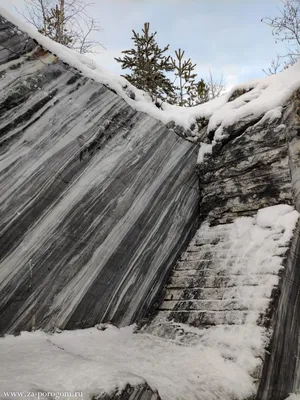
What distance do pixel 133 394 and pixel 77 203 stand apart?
95.4 inches

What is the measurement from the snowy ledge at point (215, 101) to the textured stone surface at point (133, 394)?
4.08 metres

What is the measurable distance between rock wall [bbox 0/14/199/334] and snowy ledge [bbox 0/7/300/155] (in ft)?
0.62

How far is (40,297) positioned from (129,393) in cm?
178

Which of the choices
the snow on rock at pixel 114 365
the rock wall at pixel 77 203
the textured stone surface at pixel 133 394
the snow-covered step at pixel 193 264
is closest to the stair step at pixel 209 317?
the snow on rock at pixel 114 365

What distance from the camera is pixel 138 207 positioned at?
4445 mm

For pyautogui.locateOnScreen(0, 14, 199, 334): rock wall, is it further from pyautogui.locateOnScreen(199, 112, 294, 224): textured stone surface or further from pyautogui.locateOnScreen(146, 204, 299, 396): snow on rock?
pyautogui.locateOnScreen(199, 112, 294, 224): textured stone surface

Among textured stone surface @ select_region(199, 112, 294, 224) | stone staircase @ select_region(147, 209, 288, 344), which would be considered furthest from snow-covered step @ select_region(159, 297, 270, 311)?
textured stone surface @ select_region(199, 112, 294, 224)

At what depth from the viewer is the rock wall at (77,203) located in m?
3.29

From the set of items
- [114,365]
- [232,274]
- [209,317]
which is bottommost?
[114,365]

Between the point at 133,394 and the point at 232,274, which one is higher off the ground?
the point at 232,274

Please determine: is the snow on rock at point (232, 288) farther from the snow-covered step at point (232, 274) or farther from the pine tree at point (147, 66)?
the pine tree at point (147, 66)

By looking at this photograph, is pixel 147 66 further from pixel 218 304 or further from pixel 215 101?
pixel 218 304

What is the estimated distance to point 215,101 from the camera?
634 cm

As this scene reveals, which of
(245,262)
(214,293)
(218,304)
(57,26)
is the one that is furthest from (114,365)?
(57,26)
